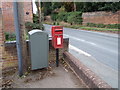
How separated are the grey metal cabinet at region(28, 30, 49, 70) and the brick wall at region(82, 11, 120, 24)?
1680 cm

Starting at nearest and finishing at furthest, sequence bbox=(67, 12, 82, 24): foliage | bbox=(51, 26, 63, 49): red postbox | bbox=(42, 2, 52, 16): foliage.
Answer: bbox=(51, 26, 63, 49): red postbox, bbox=(67, 12, 82, 24): foliage, bbox=(42, 2, 52, 16): foliage

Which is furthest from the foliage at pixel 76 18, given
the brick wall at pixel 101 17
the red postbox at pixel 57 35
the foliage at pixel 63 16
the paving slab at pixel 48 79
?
the paving slab at pixel 48 79

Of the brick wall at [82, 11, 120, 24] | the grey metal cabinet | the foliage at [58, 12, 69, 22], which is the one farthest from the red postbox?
the foliage at [58, 12, 69, 22]

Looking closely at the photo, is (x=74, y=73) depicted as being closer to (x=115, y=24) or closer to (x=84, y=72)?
(x=84, y=72)

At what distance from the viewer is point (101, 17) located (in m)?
20.6

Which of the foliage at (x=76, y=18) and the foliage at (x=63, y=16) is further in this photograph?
the foliage at (x=63, y=16)

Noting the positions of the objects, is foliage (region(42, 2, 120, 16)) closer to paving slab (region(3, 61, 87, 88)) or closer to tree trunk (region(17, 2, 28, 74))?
paving slab (region(3, 61, 87, 88))

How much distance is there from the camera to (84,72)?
3053 mm

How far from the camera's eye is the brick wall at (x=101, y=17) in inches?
717

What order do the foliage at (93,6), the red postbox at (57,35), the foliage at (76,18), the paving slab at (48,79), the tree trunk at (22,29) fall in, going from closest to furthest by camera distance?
1. the paving slab at (48,79)
2. the tree trunk at (22,29)
3. the red postbox at (57,35)
4. the foliage at (93,6)
5. the foliage at (76,18)

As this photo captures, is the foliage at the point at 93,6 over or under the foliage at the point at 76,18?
over

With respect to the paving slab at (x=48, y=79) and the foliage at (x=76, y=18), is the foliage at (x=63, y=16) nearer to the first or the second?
the foliage at (x=76, y=18)

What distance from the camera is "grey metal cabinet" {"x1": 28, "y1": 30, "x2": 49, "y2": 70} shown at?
3404 millimetres

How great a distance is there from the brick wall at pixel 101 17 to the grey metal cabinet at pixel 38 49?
16.8 metres
